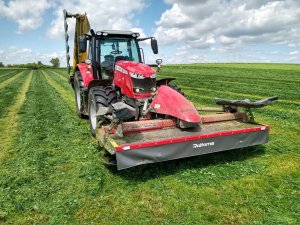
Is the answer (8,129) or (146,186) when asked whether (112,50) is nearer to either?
(8,129)

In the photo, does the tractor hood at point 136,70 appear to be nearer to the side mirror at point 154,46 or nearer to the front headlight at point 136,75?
the front headlight at point 136,75

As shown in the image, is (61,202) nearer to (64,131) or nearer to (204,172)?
(204,172)

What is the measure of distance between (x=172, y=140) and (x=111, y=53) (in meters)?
3.94

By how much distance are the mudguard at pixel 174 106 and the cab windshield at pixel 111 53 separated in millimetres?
2207

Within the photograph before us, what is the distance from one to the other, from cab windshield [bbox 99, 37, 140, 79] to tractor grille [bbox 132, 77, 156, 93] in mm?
1472

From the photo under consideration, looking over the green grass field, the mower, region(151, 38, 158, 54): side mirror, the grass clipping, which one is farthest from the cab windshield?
the grass clipping

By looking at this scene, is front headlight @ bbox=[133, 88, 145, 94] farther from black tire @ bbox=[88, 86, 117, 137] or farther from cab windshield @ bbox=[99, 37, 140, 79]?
cab windshield @ bbox=[99, 37, 140, 79]

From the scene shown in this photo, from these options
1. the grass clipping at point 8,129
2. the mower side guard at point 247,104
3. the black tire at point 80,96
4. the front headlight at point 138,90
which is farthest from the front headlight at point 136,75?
the grass clipping at point 8,129

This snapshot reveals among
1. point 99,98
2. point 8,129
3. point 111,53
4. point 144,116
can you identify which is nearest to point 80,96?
point 111,53

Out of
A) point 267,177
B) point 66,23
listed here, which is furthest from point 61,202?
point 66,23

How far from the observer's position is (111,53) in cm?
815

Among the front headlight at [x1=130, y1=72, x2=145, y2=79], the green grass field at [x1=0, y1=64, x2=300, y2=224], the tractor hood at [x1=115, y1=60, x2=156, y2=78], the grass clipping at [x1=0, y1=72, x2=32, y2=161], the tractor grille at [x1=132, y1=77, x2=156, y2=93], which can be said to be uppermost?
the tractor hood at [x1=115, y1=60, x2=156, y2=78]

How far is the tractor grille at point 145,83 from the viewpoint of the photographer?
266 inches

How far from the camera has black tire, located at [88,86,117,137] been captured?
6918 millimetres
